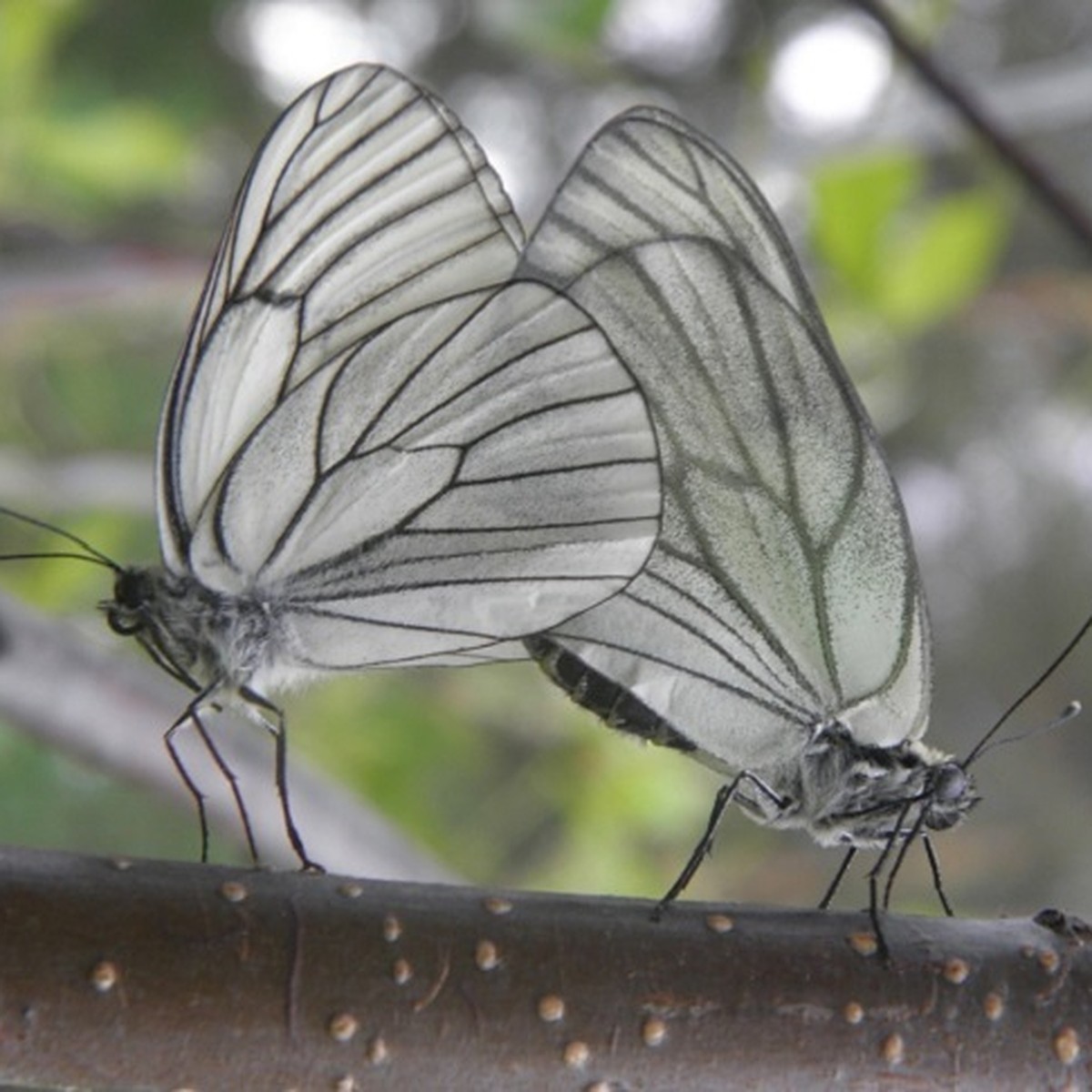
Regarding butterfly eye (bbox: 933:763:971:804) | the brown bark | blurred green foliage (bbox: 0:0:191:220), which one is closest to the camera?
the brown bark

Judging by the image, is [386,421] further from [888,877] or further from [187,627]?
[888,877]

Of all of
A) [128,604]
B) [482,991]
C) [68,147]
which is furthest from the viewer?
[68,147]

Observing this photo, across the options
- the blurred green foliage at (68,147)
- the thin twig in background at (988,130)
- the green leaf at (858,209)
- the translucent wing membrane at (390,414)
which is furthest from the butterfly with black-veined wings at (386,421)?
the blurred green foliage at (68,147)

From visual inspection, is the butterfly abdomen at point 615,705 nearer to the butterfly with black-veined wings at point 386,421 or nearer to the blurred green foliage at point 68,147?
the butterfly with black-veined wings at point 386,421

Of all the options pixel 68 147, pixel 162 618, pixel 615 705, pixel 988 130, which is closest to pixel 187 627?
pixel 162 618

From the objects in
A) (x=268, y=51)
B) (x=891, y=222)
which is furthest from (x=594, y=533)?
(x=268, y=51)

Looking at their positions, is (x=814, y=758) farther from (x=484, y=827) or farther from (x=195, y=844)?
(x=484, y=827)

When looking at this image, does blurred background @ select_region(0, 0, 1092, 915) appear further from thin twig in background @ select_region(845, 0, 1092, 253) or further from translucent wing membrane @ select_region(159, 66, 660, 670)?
translucent wing membrane @ select_region(159, 66, 660, 670)

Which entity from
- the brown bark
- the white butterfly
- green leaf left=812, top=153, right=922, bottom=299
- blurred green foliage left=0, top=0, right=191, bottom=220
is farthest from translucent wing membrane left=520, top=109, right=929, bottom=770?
blurred green foliage left=0, top=0, right=191, bottom=220
